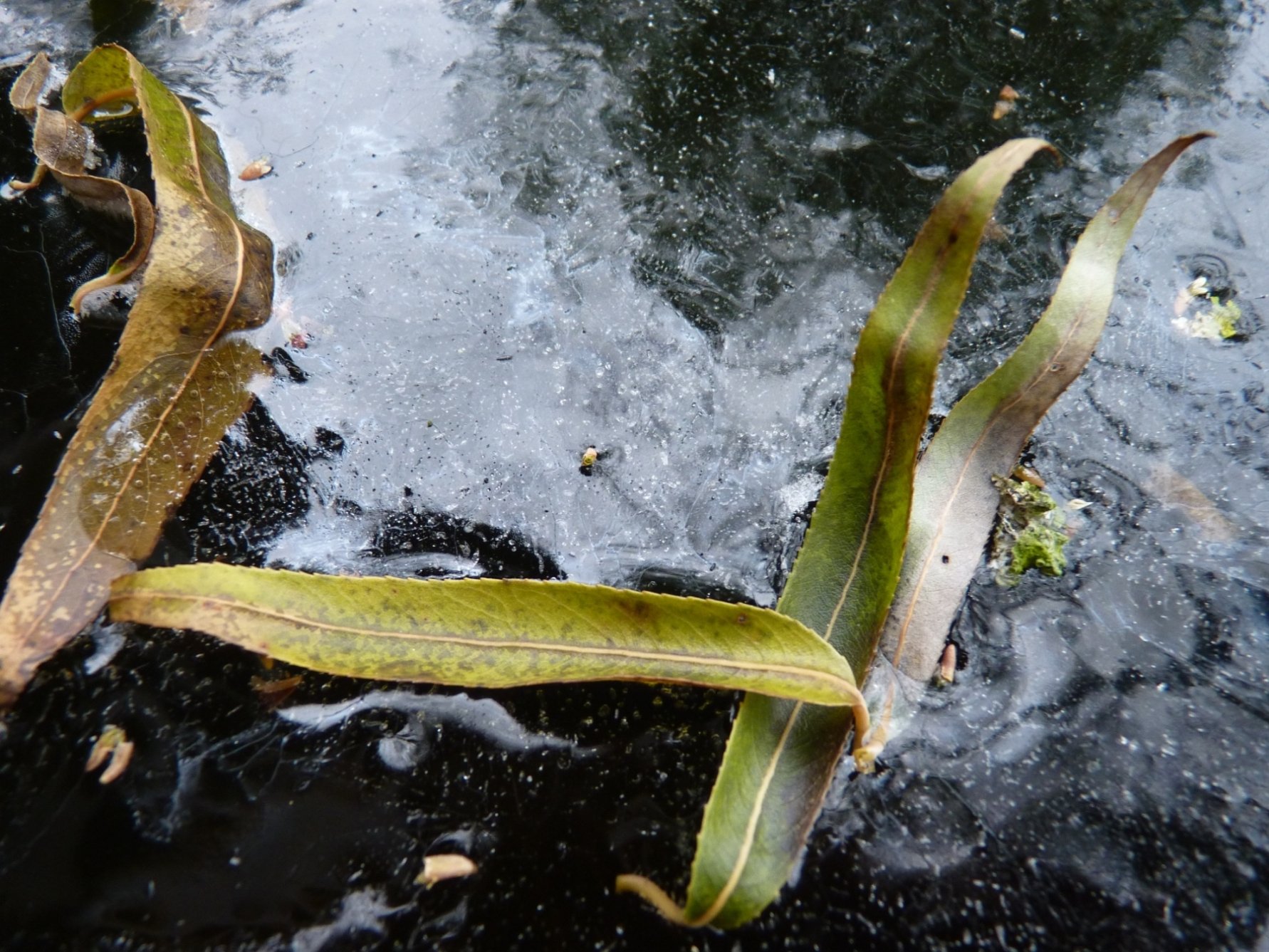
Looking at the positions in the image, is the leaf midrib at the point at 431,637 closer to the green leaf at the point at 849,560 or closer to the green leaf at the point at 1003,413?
the green leaf at the point at 849,560

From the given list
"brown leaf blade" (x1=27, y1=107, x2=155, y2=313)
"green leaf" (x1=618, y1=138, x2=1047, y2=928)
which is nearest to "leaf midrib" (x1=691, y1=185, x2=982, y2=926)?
"green leaf" (x1=618, y1=138, x2=1047, y2=928)

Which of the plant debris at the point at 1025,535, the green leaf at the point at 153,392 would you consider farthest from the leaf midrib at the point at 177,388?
the plant debris at the point at 1025,535

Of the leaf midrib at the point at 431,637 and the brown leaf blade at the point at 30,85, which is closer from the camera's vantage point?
the leaf midrib at the point at 431,637

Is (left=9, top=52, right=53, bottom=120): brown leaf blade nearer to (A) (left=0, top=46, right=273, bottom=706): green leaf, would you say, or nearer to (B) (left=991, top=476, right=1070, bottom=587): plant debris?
(A) (left=0, top=46, right=273, bottom=706): green leaf

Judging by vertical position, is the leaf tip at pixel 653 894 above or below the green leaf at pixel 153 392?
below

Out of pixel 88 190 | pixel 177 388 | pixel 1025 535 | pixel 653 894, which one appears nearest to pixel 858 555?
pixel 1025 535

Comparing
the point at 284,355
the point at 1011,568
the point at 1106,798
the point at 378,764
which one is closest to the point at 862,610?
the point at 1011,568

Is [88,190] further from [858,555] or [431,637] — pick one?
[858,555]
